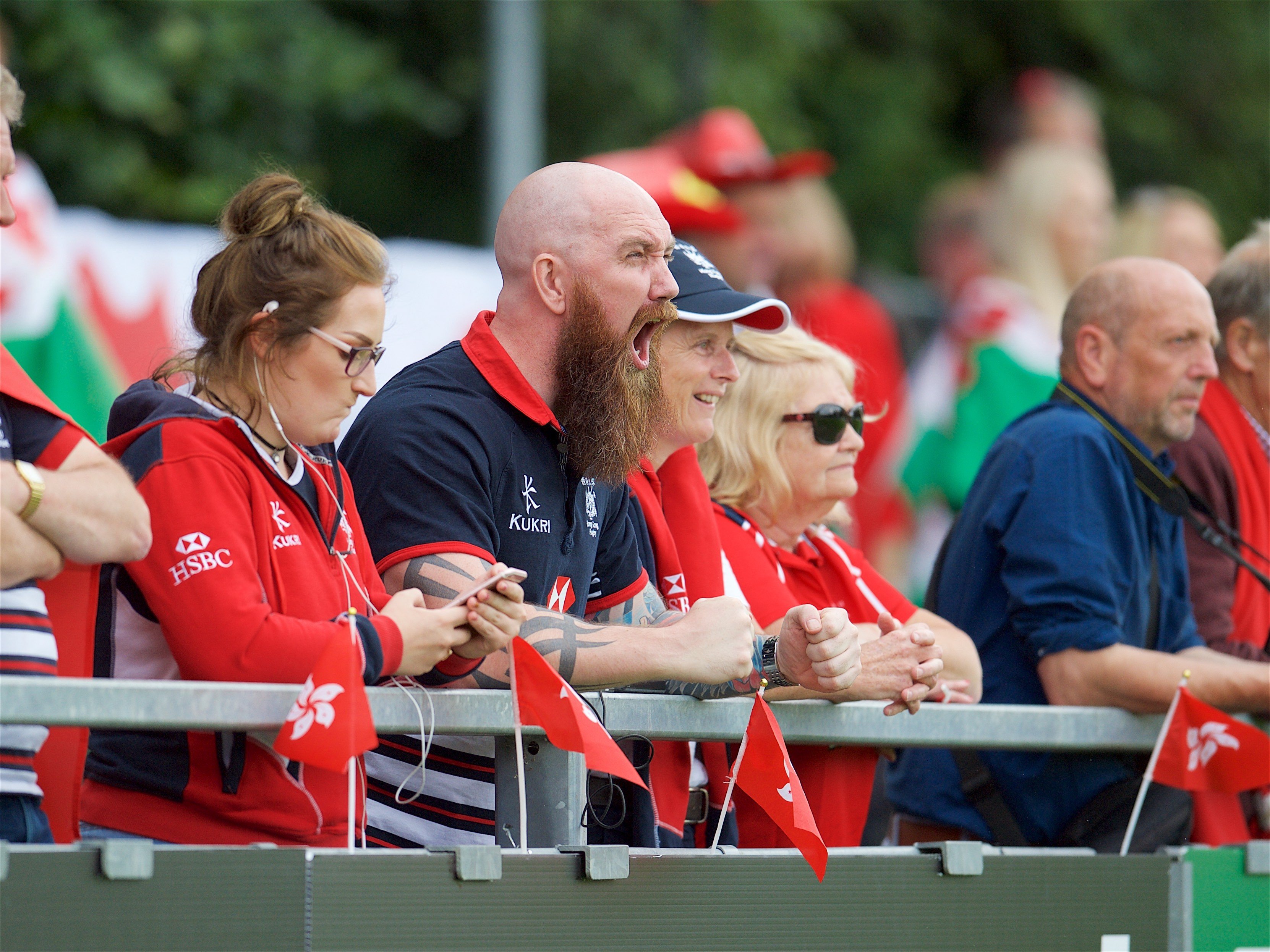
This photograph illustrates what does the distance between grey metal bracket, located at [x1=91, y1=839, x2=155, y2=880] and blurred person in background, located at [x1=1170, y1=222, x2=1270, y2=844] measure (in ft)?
9.24

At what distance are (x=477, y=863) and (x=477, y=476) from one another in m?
0.82

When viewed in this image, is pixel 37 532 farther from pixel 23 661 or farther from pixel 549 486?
pixel 549 486

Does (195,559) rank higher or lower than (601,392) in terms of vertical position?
lower

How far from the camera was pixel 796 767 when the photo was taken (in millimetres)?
3699

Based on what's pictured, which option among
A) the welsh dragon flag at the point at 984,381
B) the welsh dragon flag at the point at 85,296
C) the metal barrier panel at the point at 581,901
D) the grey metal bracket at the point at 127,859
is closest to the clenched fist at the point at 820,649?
the metal barrier panel at the point at 581,901

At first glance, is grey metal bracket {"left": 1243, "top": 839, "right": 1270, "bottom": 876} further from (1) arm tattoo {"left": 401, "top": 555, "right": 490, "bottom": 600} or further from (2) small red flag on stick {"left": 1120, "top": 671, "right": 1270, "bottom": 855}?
(1) arm tattoo {"left": 401, "top": 555, "right": 490, "bottom": 600}

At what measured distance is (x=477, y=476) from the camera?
3236 millimetres

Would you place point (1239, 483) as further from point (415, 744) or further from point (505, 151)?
point (505, 151)

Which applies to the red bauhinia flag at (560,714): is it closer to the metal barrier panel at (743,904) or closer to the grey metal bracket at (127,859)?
the metal barrier panel at (743,904)

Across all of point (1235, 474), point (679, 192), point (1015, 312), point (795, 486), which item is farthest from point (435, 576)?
point (679, 192)

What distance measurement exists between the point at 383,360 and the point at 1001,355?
2.64 meters

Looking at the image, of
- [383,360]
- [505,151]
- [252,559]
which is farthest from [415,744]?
[505,151]

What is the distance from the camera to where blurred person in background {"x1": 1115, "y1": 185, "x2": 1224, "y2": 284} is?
23.2 ft

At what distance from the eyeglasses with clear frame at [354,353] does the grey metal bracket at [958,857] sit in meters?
1.31
